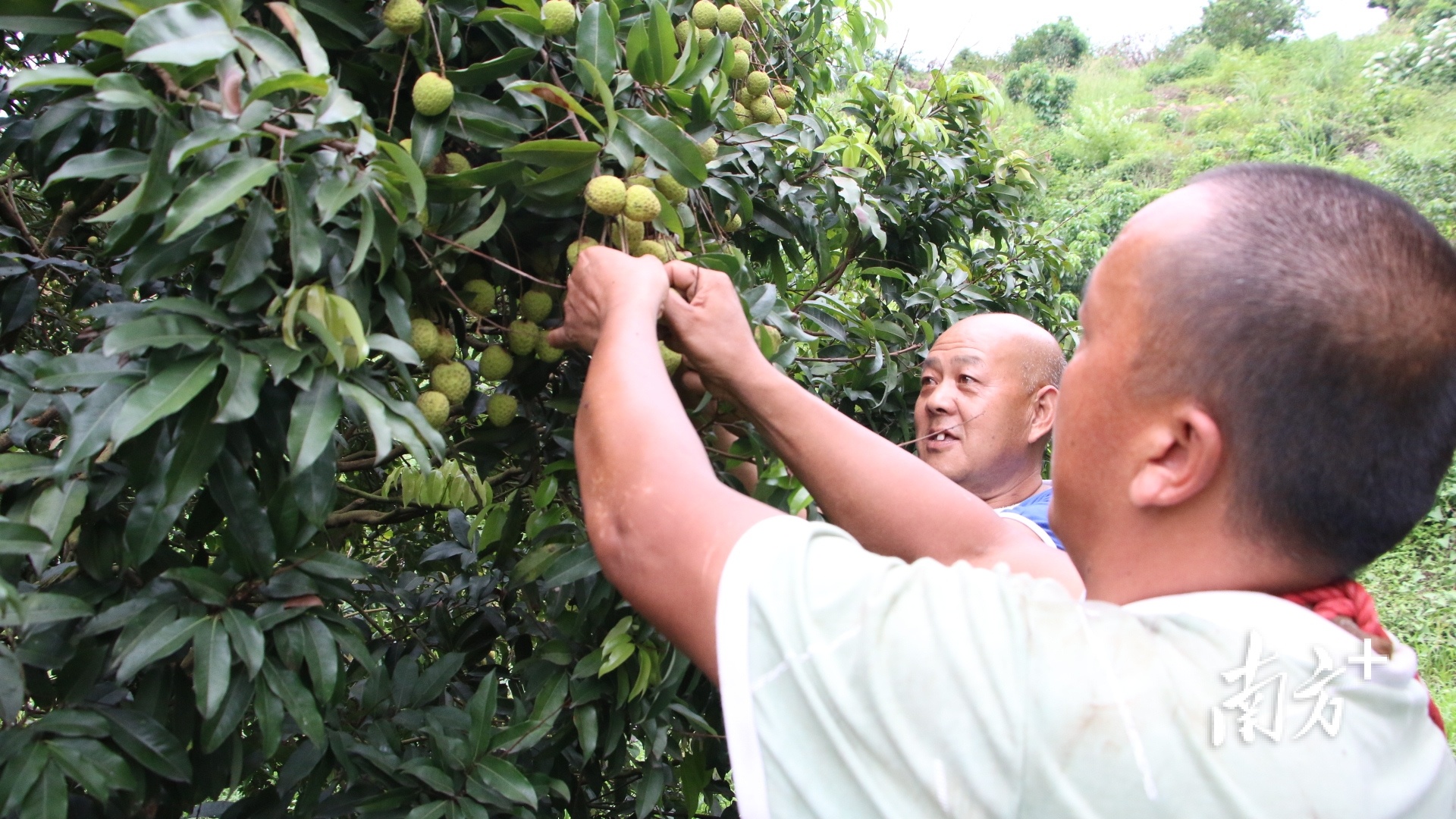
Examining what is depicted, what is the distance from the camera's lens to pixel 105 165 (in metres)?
1.00

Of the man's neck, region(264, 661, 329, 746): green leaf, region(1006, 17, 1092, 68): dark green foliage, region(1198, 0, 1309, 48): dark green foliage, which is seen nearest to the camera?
region(264, 661, 329, 746): green leaf

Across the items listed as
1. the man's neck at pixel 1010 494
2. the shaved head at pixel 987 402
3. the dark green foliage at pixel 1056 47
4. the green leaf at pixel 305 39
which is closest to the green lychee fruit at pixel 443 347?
the green leaf at pixel 305 39

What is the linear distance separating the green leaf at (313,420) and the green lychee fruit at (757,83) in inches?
46.2

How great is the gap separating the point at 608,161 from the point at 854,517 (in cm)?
56

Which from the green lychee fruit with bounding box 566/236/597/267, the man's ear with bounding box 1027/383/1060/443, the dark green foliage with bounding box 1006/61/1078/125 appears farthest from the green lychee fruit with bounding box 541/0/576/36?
the dark green foliage with bounding box 1006/61/1078/125

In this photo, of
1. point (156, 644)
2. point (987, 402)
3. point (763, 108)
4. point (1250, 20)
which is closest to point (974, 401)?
→ point (987, 402)

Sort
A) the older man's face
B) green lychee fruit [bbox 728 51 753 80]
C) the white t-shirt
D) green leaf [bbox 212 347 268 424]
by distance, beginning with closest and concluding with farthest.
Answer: the white t-shirt, green leaf [bbox 212 347 268 424], green lychee fruit [bbox 728 51 753 80], the older man's face

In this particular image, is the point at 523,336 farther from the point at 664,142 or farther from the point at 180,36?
the point at 180,36

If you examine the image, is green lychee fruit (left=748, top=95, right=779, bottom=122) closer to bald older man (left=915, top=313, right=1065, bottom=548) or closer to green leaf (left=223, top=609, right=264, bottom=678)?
bald older man (left=915, top=313, right=1065, bottom=548)

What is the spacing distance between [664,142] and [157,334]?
603 millimetres

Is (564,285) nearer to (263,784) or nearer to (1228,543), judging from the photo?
(1228,543)

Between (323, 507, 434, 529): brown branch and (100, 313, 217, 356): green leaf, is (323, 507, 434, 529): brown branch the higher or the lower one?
the lower one

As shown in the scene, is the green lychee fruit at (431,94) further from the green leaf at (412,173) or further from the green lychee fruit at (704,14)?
the green lychee fruit at (704,14)

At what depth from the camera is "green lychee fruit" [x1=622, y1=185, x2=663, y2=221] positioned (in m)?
1.24
